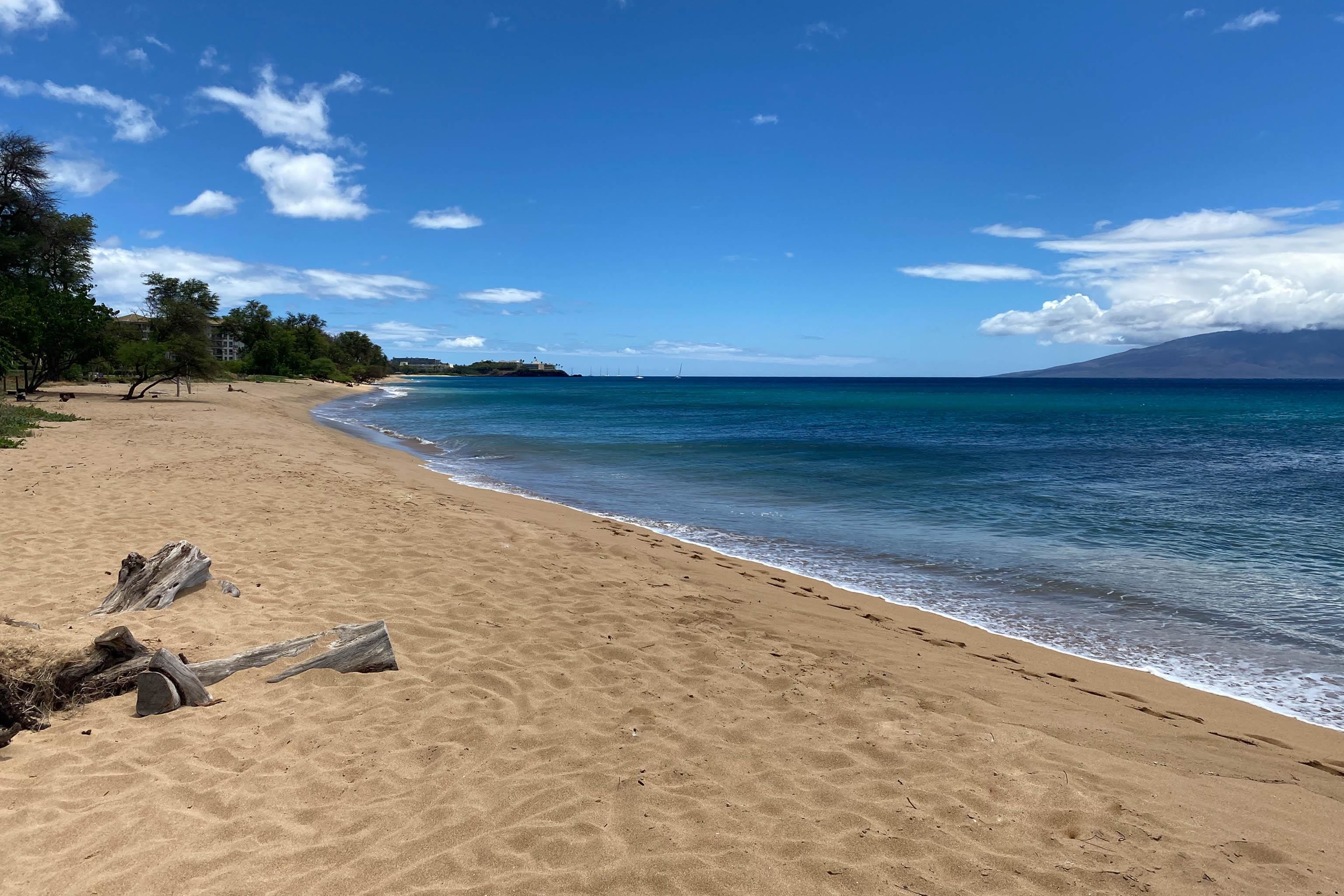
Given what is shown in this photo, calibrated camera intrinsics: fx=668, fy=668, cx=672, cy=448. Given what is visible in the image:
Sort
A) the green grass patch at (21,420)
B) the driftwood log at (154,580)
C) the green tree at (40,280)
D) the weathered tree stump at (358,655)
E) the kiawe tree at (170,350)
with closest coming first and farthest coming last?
the weathered tree stump at (358,655) → the driftwood log at (154,580) → the green grass patch at (21,420) → the green tree at (40,280) → the kiawe tree at (170,350)

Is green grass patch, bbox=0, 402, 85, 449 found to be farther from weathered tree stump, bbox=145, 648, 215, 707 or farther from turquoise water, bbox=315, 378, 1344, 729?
weathered tree stump, bbox=145, 648, 215, 707

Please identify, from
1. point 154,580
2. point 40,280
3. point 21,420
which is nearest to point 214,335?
point 40,280

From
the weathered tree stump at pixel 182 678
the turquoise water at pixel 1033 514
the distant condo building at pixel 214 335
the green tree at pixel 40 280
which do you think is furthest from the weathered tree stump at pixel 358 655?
the distant condo building at pixel 214 335

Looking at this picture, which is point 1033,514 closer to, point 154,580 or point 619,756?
point 619,756

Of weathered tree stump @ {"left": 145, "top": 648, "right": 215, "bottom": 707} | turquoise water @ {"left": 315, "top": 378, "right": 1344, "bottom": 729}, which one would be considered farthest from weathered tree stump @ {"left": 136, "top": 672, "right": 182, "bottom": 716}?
turquoise water @ {"left": 315, "top": 378, "right": 1344, "bottom": 729}

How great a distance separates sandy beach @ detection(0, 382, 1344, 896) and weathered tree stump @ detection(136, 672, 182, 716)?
0.34 feet

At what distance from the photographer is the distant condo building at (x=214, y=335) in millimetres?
39438

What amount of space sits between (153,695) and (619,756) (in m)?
3.10

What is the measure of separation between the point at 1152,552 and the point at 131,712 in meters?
13.9

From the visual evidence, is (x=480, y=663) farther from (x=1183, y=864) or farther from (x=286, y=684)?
(x=1183, y=864)

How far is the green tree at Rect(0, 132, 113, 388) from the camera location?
2711cm

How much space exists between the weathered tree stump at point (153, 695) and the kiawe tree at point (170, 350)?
37.1 meters

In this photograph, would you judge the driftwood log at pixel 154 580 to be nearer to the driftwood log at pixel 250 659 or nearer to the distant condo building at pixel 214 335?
the driftwood log at pixel 250 659

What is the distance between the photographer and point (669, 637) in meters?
6.44
